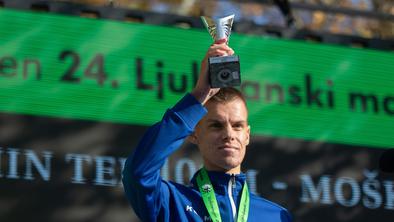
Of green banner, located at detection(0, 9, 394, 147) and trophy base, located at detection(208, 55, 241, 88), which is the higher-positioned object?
trophy base, located at detection(208, 55, 241, 88)

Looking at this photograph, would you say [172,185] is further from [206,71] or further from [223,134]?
[206,71]

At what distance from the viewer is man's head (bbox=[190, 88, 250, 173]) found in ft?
10.8

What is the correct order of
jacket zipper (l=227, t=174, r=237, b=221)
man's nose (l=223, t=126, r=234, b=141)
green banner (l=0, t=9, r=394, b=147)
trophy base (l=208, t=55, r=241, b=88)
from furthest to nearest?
green banner (l=0, t=9, r=394, b=147) < jacket zipper (l=227, t=174, r=237, b=221) < man's nose (l=223, t=126, r=234, b=141) < trophy base (l=208, t=55, r=241, b=88)

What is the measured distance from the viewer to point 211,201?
11.0 ft

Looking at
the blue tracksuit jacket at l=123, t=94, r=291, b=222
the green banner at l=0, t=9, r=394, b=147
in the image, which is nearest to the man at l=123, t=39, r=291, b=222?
the blue tracksuit jacket at l=123, t=94, r=291, b=222

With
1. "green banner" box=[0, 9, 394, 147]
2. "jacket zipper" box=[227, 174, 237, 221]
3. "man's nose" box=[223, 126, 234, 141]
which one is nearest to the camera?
"man's nose" box=[223, 126, 234, 141]

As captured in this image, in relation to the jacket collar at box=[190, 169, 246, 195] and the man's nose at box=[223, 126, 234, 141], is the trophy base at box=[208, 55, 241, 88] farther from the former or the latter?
the jacket collar at box=[190, 169, 246, 195]

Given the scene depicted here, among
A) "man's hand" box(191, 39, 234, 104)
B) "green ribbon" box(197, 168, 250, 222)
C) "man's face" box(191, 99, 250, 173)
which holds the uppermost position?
"man's hand" box(191, 39, 234, 104)

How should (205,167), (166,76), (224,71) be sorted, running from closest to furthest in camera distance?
1. (224,71)
2. (205,167)
3. (166,76)

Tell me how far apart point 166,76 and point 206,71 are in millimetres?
2739

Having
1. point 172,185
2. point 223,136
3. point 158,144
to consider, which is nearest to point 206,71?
point 158,144

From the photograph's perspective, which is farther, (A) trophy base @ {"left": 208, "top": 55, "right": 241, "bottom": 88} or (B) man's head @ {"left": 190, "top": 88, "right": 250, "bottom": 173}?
(B) man's head @ {"left": 190, "top": 88, "right": 250, "bottom": 173}

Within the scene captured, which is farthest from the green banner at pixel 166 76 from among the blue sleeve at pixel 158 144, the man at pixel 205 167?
the blue sleeve at pixel 158 144

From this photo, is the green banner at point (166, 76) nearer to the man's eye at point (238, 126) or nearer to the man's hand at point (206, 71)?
the man's eye at point (238, 126)
